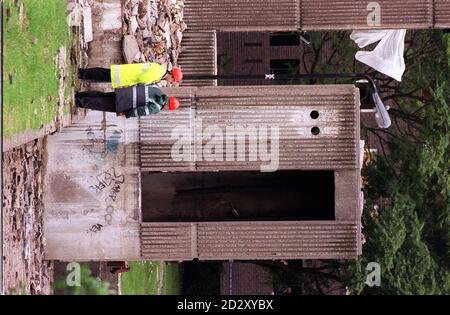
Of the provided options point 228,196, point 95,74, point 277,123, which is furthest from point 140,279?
point 277,123

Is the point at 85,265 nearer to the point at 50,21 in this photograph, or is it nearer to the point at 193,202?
the point at 193,202

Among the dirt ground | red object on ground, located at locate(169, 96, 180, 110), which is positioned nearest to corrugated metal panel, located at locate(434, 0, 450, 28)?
red object on ground, located at locate(169, 96, 180, 110)

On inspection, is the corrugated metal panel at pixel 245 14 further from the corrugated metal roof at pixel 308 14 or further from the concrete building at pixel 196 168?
the concrete building at pixel 196 168

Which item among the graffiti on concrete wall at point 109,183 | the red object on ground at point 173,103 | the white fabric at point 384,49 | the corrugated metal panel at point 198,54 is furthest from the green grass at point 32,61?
the white fabric at point 384,49

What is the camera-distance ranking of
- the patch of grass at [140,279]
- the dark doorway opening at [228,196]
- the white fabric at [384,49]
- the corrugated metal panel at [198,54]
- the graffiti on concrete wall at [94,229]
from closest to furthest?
the graffiti on concrete wall at [94,229]
the dark doorway opening at [228,196]
the corrugated metal panel at [198,54]
the white fabric at [384,49]
the patch of grass at [140,279]

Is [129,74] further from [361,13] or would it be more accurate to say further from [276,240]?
[361,13]
